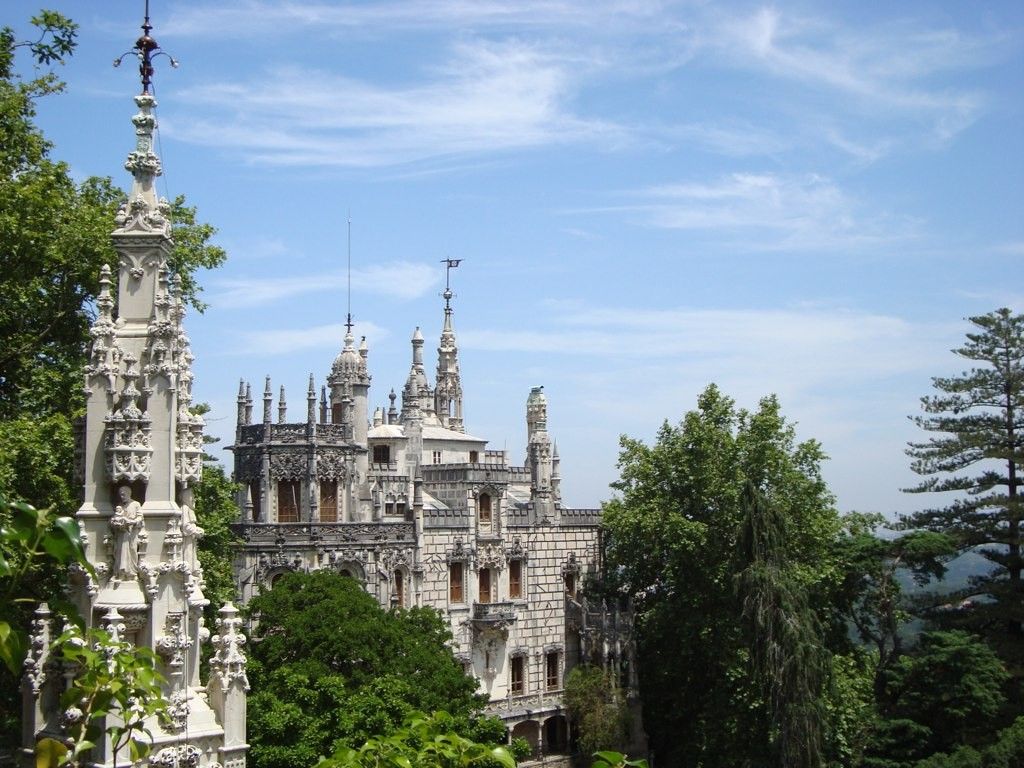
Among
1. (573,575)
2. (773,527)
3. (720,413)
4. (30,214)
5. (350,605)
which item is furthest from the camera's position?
(573,575)

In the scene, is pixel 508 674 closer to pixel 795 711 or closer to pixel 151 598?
pixel 795 711

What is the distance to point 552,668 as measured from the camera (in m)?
52.1

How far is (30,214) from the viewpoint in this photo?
950 inches

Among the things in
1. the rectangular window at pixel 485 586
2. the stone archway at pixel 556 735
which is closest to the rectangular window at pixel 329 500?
the rectangular window at pixel 485 586

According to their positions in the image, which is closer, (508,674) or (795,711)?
(795,711)

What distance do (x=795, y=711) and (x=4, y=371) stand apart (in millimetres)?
24946

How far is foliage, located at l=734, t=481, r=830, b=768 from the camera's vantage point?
37.6m

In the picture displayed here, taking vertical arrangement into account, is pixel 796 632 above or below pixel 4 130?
below

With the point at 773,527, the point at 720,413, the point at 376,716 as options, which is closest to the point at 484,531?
the point at 720,413

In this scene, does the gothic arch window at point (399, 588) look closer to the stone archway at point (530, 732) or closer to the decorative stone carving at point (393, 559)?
the decorative stone carving at point (393, 559)

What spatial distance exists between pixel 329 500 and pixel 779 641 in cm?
1732

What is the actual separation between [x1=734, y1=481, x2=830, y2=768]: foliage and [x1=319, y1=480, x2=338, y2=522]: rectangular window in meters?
15.2

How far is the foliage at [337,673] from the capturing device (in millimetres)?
28250

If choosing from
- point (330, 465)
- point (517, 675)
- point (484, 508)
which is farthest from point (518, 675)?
point (330, 465)
